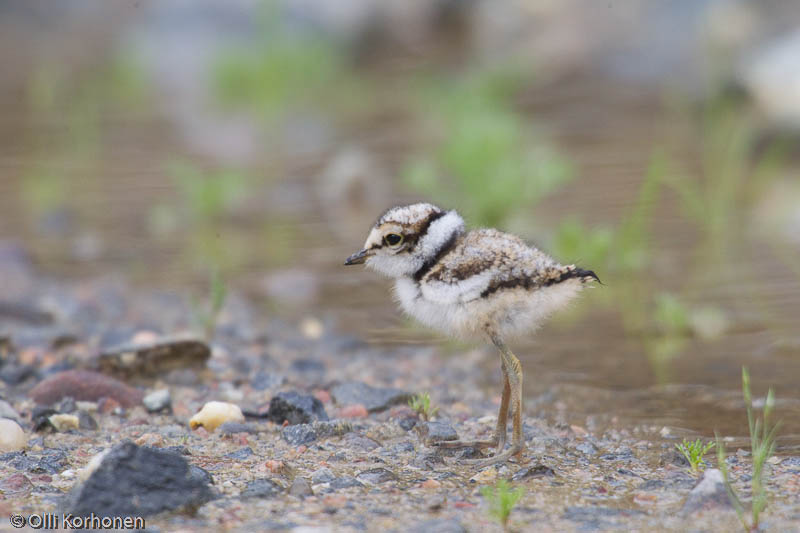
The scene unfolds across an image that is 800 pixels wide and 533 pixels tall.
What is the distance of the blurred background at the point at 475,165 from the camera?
210 inches

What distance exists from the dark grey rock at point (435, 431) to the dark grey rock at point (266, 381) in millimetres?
942

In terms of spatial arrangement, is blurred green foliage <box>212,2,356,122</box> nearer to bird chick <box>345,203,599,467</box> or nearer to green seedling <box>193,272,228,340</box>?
green seedling <box>193,272,228,340</box>

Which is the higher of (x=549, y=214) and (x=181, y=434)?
(x=549, y=214)

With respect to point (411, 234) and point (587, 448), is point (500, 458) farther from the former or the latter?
point (411, 234)

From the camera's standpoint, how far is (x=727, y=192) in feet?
24.8

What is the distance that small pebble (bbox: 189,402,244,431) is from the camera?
13.6 ft

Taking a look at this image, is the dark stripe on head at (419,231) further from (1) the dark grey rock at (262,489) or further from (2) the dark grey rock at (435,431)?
(1) the dark grey rock at (262,489)

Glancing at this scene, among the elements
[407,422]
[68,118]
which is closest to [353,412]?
[407,422]

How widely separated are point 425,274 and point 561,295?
19.4 inches

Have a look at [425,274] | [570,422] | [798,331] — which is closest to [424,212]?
[425,274]

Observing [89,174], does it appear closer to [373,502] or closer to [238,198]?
[238,198]

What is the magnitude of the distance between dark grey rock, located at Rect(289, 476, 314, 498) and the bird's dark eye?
37.4 inches

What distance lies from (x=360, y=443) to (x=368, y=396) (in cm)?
59

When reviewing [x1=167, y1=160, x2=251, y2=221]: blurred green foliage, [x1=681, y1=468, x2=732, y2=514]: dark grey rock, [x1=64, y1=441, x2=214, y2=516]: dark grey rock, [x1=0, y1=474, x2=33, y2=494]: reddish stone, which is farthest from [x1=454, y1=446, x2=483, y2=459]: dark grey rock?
[x1=167, y1=160, x2=251, y2=221]: blurred green foliage
